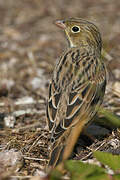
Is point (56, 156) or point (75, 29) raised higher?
point (75, 29)

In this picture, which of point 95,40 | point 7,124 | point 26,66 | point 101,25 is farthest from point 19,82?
point 101,25

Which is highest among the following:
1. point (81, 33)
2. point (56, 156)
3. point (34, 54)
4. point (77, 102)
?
point (81, 33)

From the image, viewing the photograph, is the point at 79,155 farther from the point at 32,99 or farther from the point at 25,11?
the point at 25,11

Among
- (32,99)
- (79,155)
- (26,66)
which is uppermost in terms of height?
(26,66)

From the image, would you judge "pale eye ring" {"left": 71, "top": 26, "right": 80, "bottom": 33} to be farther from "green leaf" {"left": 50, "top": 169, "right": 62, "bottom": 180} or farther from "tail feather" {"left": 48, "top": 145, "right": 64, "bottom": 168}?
"green leaf" {"left": 50, "top": 169, "right": 62, "bottom": 180}

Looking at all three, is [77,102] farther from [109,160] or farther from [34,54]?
[34,54]

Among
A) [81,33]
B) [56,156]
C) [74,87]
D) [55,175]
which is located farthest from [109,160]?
[81,33]
